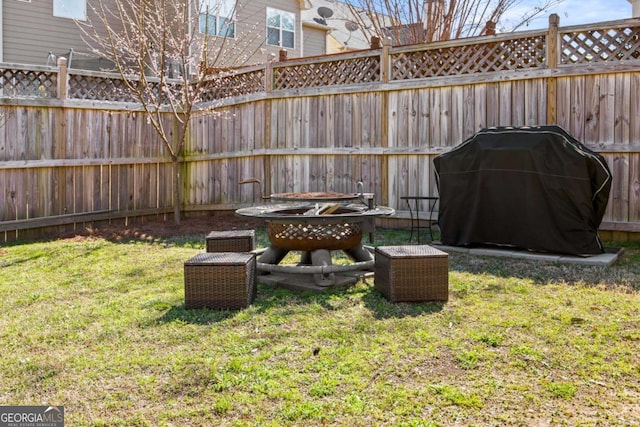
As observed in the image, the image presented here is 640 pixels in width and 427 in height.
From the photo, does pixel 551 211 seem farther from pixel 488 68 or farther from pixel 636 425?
pixel 636 425

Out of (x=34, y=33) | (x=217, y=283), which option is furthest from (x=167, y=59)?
(x=217, y=283)

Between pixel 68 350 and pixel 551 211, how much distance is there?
4.97 m

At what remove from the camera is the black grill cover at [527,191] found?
5949 mm

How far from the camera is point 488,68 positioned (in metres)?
7.58

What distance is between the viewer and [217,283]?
4.11 metres

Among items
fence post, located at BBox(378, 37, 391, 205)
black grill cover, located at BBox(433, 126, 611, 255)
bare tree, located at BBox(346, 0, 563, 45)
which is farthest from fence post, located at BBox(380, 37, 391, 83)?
bare tree, located at BBox(346, 0, 563, 45)

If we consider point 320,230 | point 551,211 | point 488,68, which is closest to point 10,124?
point 320,230

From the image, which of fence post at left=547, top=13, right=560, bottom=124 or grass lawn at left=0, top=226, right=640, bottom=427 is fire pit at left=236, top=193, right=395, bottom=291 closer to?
grass lawn at left=0, top=226, right=640, bottom=427

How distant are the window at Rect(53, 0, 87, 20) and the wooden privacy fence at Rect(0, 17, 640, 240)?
431cm

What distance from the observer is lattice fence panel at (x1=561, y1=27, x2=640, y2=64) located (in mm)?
6617

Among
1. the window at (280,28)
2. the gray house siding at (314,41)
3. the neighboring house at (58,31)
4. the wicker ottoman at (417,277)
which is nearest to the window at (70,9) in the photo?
the neighboring house at (58,31)

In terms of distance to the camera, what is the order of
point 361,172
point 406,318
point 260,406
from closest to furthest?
point 260,406
point 406,318
point 361,172

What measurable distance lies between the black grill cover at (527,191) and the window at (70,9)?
9924mm

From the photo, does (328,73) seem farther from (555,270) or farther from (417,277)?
(417,277)
